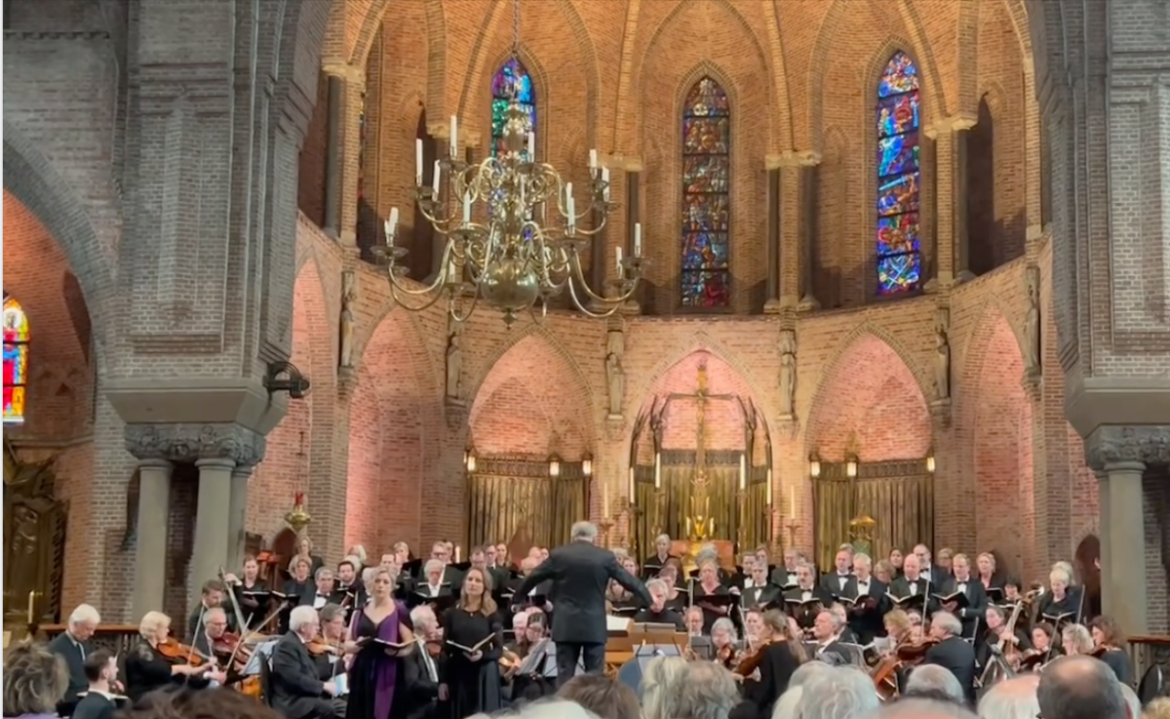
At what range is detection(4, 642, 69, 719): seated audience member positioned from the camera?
Answer: 18.0 feet

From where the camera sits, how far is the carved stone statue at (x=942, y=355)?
2467cm

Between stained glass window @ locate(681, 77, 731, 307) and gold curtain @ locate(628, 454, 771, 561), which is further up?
stained glass window @ locate(681, 77, 731, 307)

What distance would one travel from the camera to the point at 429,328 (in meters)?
25.3

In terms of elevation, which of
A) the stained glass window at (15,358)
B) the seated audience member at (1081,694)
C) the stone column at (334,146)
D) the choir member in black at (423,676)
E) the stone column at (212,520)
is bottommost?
the choir member in black at (423,676)

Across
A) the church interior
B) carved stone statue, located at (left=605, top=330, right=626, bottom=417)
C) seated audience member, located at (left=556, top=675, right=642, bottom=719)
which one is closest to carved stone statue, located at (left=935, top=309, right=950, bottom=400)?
the church interior

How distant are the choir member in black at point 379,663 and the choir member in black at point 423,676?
0.17ft

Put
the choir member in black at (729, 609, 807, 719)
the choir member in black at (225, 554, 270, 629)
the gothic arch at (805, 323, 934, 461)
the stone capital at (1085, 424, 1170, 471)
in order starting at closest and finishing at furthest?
the choir member in black at (729, 609, 807, 719) < the choir member in black at (225, 554, 270, 629) < the stone capital at (1085, 424, 1170, 471) < the gothic arch at (805, 323, 934, 461)

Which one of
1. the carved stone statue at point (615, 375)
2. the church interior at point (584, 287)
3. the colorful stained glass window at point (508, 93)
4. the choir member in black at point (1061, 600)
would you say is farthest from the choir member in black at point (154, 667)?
the colorful stained glass window at point (508, 93)

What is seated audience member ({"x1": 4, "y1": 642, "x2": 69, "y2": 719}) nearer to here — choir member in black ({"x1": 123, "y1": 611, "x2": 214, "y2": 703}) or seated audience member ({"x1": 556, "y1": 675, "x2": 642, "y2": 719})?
seated audience member ({"x1": 556, "y1": 675, "x2": 642, "y2": 719})

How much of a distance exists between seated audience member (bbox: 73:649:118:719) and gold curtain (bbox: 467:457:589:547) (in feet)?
60.0

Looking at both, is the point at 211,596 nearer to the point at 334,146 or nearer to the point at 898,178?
the point at 334,146

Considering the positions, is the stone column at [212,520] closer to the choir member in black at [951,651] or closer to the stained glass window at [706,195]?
the choir member in black at [951,651]

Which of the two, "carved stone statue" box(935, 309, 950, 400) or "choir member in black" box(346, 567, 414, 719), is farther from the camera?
"carved stone statue" box(935, 309, 950, 400)

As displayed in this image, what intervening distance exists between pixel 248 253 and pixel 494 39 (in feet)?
35.0
